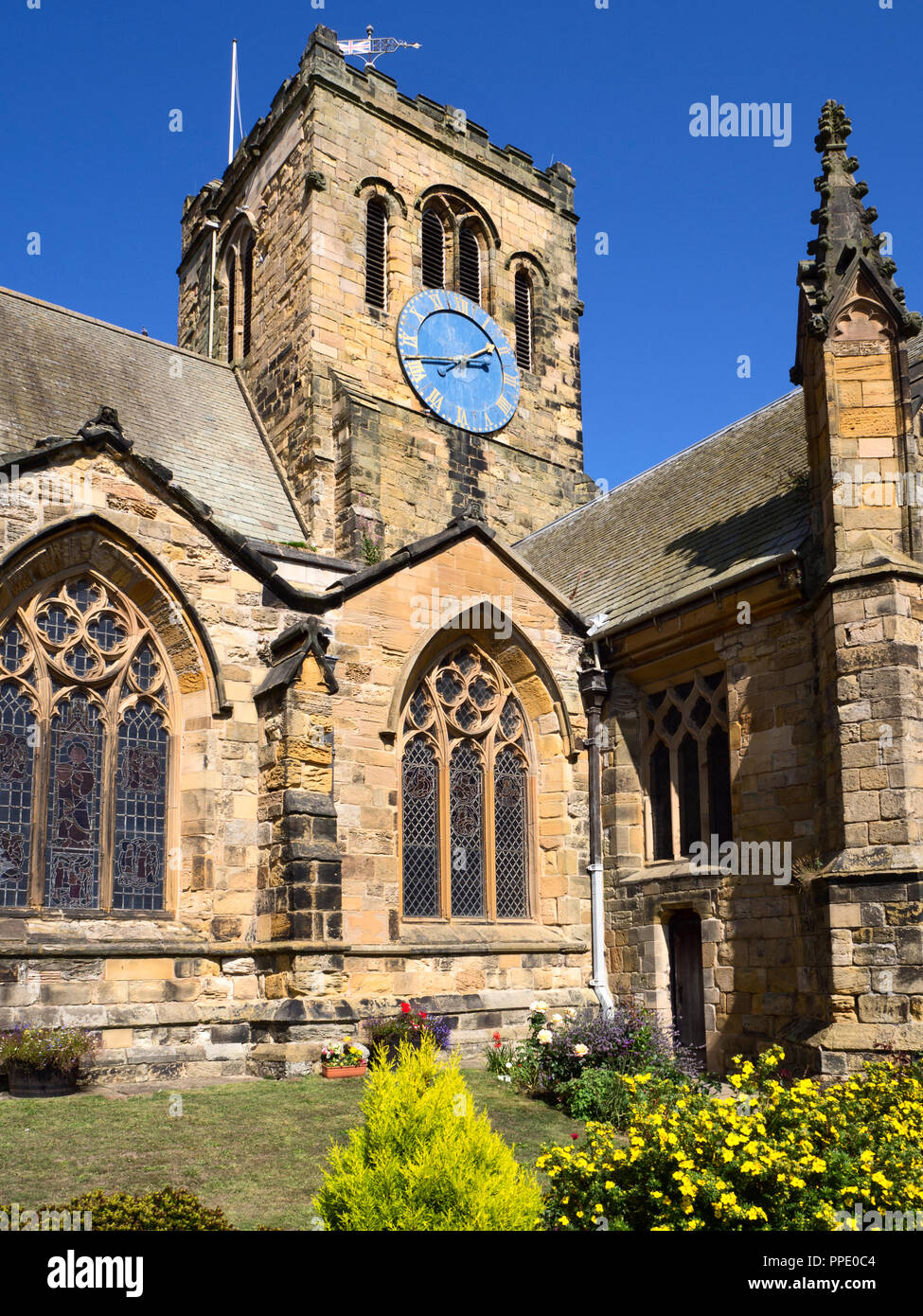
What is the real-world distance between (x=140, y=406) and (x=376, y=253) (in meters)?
6.44

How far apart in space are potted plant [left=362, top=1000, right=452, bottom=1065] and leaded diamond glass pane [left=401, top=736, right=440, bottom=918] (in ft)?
5.26

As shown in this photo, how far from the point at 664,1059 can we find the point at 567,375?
53.3ft

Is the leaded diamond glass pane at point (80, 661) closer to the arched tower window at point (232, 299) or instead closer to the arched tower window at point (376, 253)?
the arched tower window at point (376, 253)

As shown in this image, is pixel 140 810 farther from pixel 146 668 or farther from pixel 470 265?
pixel 470 265

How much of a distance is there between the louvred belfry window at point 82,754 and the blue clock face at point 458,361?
9936 mm

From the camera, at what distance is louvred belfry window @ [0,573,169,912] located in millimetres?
12703

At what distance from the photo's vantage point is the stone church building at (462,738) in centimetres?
1210

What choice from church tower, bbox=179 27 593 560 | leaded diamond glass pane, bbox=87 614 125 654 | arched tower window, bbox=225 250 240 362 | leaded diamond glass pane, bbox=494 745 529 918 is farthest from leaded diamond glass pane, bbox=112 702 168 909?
arched tower window, bbox=225 250 240 362

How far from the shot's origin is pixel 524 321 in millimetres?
24875

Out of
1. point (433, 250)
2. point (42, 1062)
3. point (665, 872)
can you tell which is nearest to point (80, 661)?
point (42, 1062)

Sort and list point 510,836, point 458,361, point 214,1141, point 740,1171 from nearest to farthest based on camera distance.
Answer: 1. point 740,1171
2. point 214,1141
3. point 510,836
4. point 458,361
